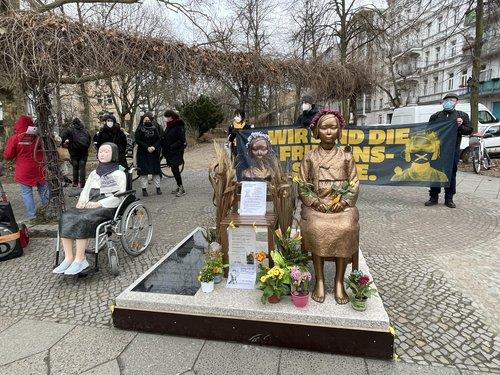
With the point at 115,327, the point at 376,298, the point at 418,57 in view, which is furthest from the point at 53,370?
the point at 418,57

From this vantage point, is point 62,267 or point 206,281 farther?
point 62,267

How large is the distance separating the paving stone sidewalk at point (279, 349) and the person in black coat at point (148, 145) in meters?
2.52

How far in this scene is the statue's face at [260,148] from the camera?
10.8 ft

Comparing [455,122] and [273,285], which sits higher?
[455,122]

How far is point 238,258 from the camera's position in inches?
110

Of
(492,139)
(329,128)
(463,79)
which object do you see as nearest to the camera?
(329,128)

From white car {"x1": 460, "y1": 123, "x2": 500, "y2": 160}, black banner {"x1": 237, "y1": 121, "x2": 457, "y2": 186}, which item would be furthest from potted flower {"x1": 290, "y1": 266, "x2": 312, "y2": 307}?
white car {"x1": 460, "y1": 123, "x2": 500, "y2": 160}

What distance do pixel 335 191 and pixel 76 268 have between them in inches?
101

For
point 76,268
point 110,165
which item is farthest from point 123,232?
point 110,165

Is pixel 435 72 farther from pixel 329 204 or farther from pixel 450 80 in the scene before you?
pixel 329 204

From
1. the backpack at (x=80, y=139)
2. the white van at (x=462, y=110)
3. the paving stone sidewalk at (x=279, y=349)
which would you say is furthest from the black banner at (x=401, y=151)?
the white van at (x=462, y=110)

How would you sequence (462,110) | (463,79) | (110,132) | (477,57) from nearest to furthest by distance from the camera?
1. (110,132)
2. (477,57)
3. (462,110)
4. (463,79)

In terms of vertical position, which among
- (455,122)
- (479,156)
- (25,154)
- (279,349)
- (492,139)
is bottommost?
(279,349)

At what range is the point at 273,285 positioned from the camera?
238cm
